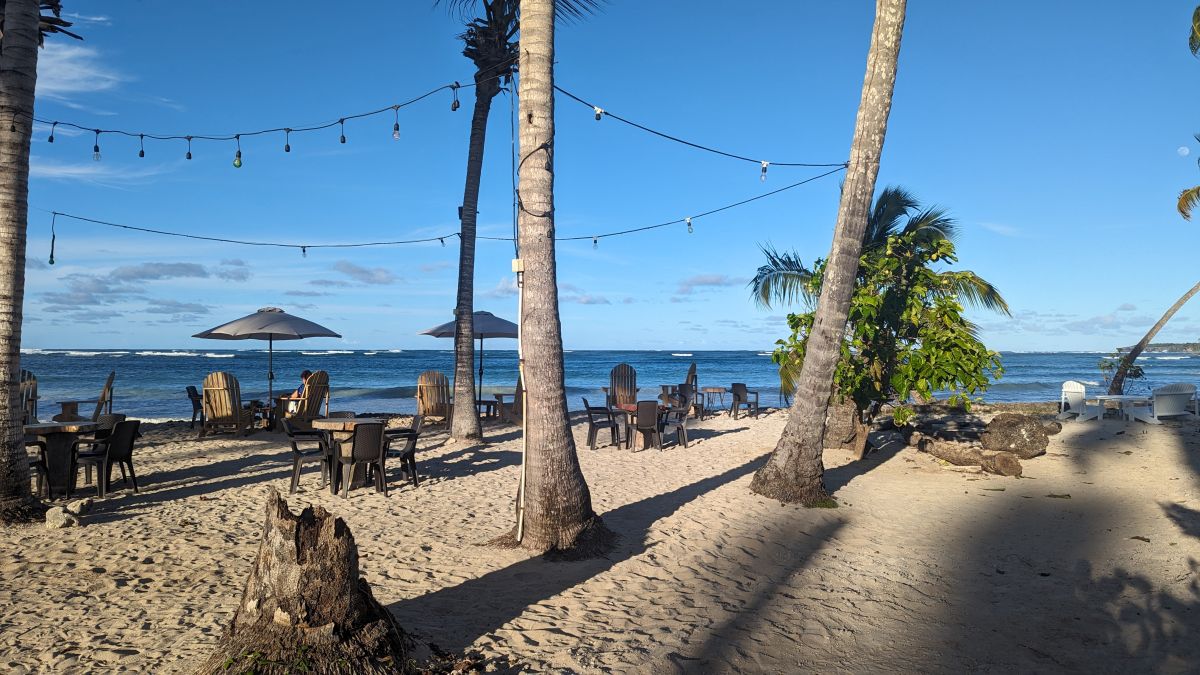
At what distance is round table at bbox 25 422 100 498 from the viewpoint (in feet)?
24.2

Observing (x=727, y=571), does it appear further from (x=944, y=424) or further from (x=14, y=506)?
(x=944, y=424)

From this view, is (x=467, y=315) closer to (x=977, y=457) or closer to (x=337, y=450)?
(x=337, y=450)

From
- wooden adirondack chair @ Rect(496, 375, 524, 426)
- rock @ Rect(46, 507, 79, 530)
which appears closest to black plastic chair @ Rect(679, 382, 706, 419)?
wooden adirondack chair @ Rect(496, 375, 524, 426)

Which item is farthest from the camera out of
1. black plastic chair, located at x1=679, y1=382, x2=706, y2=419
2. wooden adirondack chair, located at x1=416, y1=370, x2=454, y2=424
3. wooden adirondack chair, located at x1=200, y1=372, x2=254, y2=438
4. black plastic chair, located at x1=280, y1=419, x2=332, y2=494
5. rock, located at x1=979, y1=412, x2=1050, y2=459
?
black plastic chair, located at x1=679, y1=382, x2=706, y2=419

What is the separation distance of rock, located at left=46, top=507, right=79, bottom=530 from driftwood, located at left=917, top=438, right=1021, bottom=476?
10555mm

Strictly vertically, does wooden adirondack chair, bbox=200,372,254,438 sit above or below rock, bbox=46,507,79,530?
above

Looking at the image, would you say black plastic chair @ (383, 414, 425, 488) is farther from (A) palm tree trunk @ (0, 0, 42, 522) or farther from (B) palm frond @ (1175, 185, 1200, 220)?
(B) palm frond @ (1175, 185, 1200, 220)

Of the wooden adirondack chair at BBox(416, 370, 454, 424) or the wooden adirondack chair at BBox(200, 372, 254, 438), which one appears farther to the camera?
the wooden adirondack chair at BBox(416, 370, 454, 424)

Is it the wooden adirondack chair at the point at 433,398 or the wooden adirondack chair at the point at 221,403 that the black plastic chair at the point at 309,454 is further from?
the wooden adirondack chair at the point at 433,398

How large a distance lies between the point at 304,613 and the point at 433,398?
10868 mm

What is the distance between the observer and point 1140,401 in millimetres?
14133

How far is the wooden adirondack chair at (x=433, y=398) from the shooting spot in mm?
13750

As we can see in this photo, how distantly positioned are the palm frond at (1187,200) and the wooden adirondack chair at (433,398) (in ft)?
56.7

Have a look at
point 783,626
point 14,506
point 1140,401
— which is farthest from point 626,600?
point 1140,401
